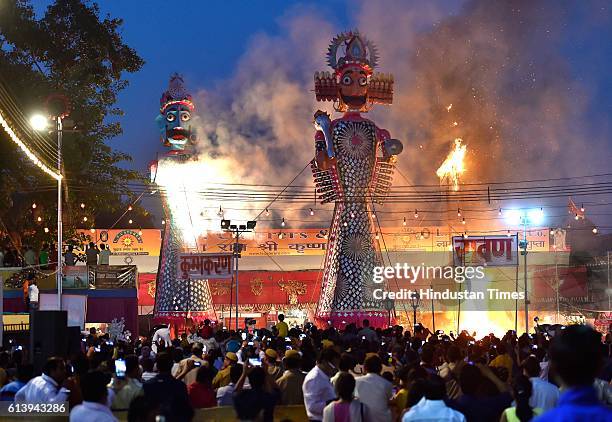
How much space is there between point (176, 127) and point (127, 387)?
29355mm

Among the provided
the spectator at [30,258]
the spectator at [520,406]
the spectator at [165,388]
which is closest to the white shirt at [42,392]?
the spectator at [165,388]

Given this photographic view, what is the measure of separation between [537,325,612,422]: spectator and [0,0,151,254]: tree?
3429 centimetres

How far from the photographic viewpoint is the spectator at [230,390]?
38.4 feet

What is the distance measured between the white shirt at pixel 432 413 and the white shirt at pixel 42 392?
4418 mm

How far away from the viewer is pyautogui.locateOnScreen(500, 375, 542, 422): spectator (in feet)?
26.9

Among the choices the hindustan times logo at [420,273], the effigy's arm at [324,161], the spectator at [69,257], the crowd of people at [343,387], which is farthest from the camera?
the spectator at [69,257]

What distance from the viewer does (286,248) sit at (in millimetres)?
66750

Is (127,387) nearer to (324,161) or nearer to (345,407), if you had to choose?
(345,407)

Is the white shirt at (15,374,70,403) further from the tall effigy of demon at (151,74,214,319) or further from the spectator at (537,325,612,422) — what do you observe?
the tall effigy of demon at (151,74,214,319)

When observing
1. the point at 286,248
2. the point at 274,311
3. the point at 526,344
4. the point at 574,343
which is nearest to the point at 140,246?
the point at 286,248

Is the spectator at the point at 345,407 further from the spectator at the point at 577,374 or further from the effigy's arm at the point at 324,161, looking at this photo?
the effigy's arm at the point at 324,161

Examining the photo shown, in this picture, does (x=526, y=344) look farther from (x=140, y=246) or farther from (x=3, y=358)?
(x=140, y=246)

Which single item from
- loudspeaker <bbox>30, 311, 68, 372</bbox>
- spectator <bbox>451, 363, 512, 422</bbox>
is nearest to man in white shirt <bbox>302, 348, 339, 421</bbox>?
spectator <bbox>451, 363, 512, 422</bbox>

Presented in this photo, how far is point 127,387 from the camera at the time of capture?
37.1 ft
